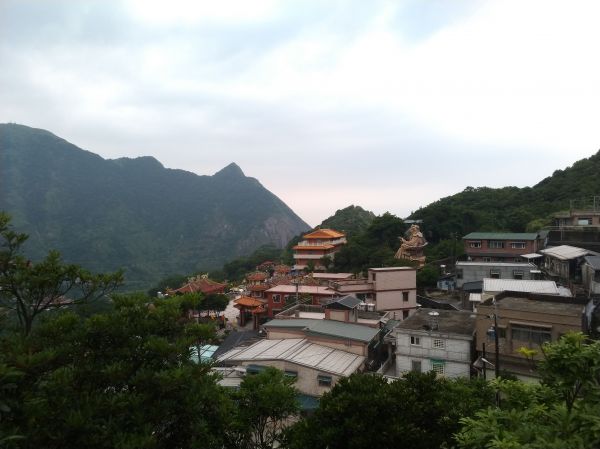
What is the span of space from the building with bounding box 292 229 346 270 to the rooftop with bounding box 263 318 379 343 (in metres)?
26.2

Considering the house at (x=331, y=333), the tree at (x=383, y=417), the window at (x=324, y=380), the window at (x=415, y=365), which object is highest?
the tree at (x=383, y=417)

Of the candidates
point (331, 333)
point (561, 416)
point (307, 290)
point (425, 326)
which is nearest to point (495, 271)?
point (307, 290)

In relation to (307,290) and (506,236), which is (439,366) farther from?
(506,236)

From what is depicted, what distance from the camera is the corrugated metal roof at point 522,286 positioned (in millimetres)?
20969

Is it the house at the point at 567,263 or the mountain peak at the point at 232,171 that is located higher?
the mountain peak at the point at 232,171

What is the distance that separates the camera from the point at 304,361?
17016mm

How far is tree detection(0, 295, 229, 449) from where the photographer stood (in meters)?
5.13

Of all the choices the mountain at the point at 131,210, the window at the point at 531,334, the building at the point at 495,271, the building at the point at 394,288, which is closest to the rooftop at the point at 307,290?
the building at the point at 394,288

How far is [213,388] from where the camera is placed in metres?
6.50

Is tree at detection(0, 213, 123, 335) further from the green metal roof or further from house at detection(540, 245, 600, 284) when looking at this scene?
the green metal roof

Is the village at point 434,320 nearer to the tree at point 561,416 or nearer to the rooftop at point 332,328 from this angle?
the rooftop at point 332,328

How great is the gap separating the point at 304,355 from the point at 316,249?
32.5 meters

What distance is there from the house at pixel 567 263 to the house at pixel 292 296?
15709 mm

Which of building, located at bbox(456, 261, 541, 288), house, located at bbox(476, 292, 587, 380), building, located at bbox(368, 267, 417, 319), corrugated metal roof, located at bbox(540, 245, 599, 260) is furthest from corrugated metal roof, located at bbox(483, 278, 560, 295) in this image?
building, located at bbox(456, 261, 541, 288)
